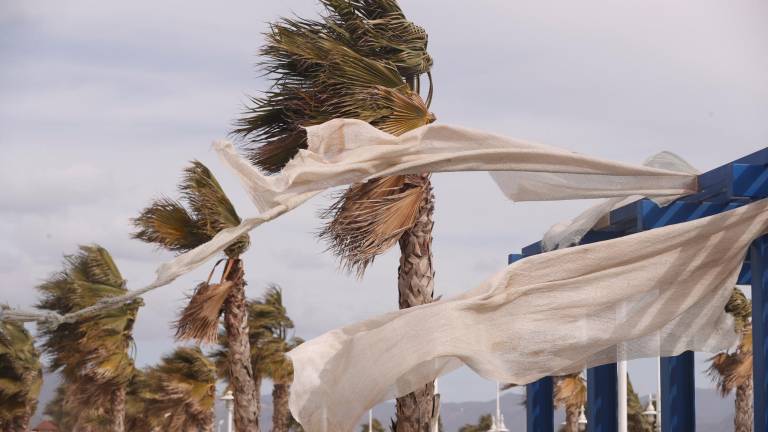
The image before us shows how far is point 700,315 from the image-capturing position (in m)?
5.61

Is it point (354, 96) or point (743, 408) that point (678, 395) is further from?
point (743, 408)

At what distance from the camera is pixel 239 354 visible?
18.0 meters

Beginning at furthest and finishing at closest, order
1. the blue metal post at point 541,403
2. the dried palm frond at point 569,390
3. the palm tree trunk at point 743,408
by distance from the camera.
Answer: the dried palm frond at point 569,390 → the palm tree trunk at point 743,408 → the blue metal post at point 541,403

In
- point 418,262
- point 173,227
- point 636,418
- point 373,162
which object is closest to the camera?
point 373,162

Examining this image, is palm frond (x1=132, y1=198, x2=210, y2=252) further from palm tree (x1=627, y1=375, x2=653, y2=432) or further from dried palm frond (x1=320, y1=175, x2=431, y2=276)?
palm tree (x1=627, y1=375, x2=653, y2=432)

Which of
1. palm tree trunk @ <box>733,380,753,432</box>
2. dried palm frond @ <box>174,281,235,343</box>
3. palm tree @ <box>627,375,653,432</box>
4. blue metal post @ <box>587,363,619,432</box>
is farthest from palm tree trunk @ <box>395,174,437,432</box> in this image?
palm tree @ <box>627,375,653,432</box>

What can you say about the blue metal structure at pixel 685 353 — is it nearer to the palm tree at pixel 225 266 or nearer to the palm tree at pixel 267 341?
the palm tree at pixel 225 266

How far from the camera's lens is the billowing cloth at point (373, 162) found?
491 cm

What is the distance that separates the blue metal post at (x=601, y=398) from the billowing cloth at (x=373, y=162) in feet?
10.0

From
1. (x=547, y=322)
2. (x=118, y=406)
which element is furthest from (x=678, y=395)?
(x=118, y=406)

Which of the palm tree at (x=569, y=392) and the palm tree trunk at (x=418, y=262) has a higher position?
the palm tree at (x=569, y=392)

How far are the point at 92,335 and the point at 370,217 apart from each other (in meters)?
14.6

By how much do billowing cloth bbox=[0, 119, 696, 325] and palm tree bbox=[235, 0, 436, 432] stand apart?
15.6 ft

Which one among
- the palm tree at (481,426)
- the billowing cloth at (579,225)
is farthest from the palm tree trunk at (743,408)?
the palm tree at (481,426)
